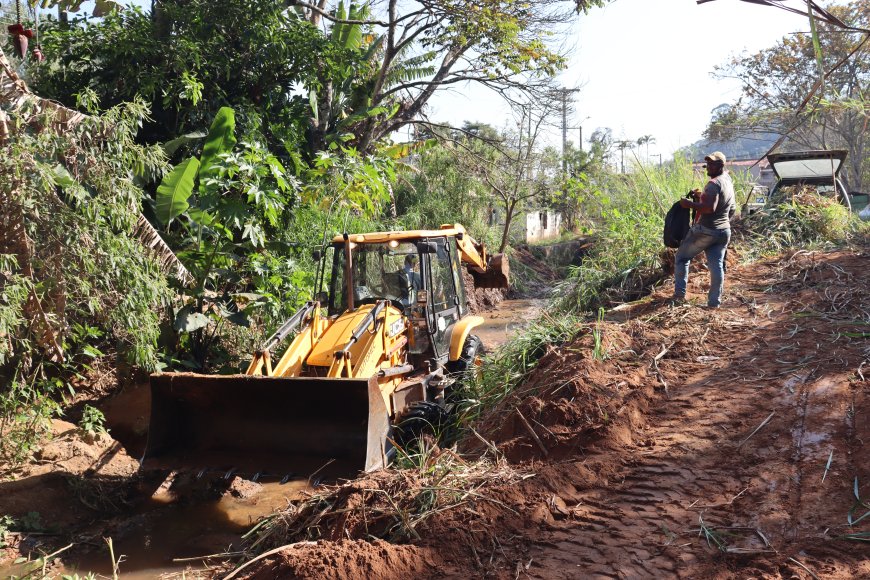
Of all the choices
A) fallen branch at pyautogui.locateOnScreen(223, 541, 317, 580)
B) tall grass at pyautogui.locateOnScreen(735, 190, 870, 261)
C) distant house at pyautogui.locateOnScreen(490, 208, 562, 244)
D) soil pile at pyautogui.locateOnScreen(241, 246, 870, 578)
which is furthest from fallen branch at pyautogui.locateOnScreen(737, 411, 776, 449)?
distant house at pyautogui.locateOnScreen(490, 208, 562, 244)

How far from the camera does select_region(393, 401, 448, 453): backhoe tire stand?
20.8ft

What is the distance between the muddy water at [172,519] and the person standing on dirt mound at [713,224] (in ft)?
6.99

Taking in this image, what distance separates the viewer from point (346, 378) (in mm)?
5766

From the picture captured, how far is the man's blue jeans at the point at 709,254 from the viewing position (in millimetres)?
6824

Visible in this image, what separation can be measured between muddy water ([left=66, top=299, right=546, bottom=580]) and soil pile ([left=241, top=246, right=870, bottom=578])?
1.50 metres

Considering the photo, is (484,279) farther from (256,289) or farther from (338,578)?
(338,578)

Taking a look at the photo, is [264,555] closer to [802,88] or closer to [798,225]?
[798,225]

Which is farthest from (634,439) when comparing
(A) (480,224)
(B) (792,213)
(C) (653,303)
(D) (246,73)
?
(A) (480,224)

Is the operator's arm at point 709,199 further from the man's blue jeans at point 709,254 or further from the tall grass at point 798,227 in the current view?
the tall grass at point 798,227

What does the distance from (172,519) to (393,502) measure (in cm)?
344

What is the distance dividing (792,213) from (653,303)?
392 cm

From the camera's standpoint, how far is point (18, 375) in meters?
7.14

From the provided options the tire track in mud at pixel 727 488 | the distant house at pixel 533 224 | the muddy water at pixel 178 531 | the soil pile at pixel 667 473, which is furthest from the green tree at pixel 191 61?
the distant house at pixel 533 224

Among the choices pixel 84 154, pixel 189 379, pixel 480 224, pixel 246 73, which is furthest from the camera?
pixel 480 224
